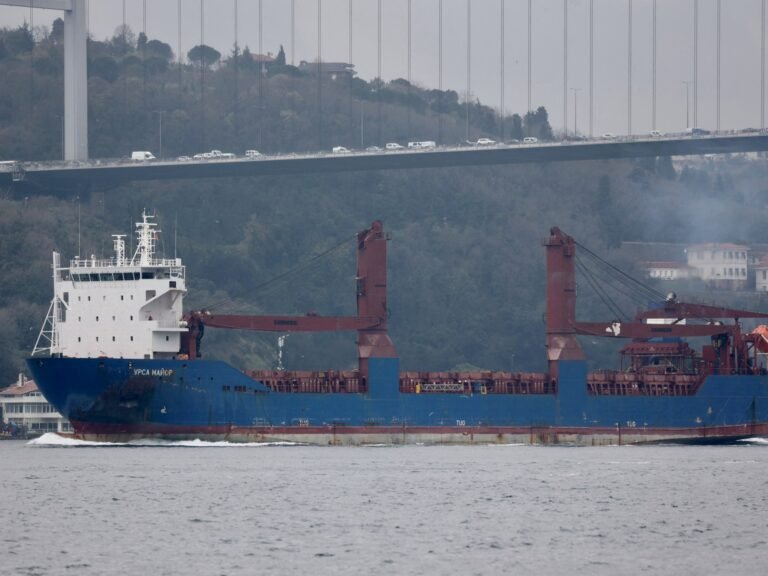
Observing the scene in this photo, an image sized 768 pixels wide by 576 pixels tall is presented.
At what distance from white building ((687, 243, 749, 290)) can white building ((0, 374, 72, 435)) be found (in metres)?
37.6

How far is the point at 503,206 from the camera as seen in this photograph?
392 ft

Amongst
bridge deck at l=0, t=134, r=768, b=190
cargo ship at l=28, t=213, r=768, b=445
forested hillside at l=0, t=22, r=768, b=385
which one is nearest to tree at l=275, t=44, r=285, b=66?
forested hillside at l=0, t=22, r=768, b=385

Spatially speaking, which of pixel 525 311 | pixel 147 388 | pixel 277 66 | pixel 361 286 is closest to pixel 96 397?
pixel 147 388

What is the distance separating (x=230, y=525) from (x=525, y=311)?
6969cm

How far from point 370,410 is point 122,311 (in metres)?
8.98

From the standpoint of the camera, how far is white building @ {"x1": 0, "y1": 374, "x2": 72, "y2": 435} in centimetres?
7400

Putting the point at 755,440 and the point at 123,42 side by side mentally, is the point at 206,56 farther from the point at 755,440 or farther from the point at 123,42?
the point at 755,440

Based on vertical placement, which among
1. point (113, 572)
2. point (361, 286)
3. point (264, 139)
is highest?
point (264, 139)

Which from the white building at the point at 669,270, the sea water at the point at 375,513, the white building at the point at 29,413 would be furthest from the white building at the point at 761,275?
the sea water at the point at 375,513

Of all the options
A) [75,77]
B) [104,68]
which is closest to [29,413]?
[75,77]

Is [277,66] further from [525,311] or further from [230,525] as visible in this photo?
[230,525]

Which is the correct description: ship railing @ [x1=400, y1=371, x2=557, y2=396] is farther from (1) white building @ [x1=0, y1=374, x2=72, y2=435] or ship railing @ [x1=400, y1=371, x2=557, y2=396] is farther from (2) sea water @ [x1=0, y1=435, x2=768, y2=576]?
(1) white building @ [x1=0, y1=374, x2=72, y2=435]

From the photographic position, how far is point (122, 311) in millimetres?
58438

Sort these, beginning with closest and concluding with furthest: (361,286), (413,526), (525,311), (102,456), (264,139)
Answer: (413,526)
(102,456)
(361,286)
(525,311)
(264,139)
